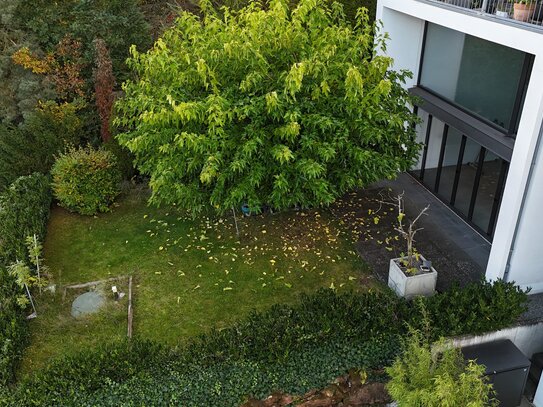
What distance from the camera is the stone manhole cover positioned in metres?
10.3

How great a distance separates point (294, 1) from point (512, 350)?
544 inches

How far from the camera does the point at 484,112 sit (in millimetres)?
11656

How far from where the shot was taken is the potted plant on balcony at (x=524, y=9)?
8.98 m

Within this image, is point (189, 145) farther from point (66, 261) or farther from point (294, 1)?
point (294, 1)

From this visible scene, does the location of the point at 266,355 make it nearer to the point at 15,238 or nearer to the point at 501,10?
the point at 15,238

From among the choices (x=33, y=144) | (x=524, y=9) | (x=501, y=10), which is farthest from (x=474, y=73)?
(x=33, y=144)

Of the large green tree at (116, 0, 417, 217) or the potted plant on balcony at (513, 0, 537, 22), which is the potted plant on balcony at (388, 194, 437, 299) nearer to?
the large green tree at (116, 0, 417, 217)

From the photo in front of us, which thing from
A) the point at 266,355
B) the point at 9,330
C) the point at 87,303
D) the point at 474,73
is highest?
the point at 474,73

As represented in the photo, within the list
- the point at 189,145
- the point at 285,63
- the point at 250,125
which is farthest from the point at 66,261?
the point at 285,63

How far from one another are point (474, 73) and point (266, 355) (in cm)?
836

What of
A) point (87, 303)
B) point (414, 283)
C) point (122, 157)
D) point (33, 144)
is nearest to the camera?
point (414, 283)

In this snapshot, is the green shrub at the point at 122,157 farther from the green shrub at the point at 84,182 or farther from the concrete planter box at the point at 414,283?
the concrete planter box at the point at 414,283

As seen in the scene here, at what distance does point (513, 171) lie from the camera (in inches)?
363

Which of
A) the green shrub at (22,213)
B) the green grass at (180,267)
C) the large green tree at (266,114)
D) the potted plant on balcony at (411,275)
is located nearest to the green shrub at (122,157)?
the green grass at (180,267)
